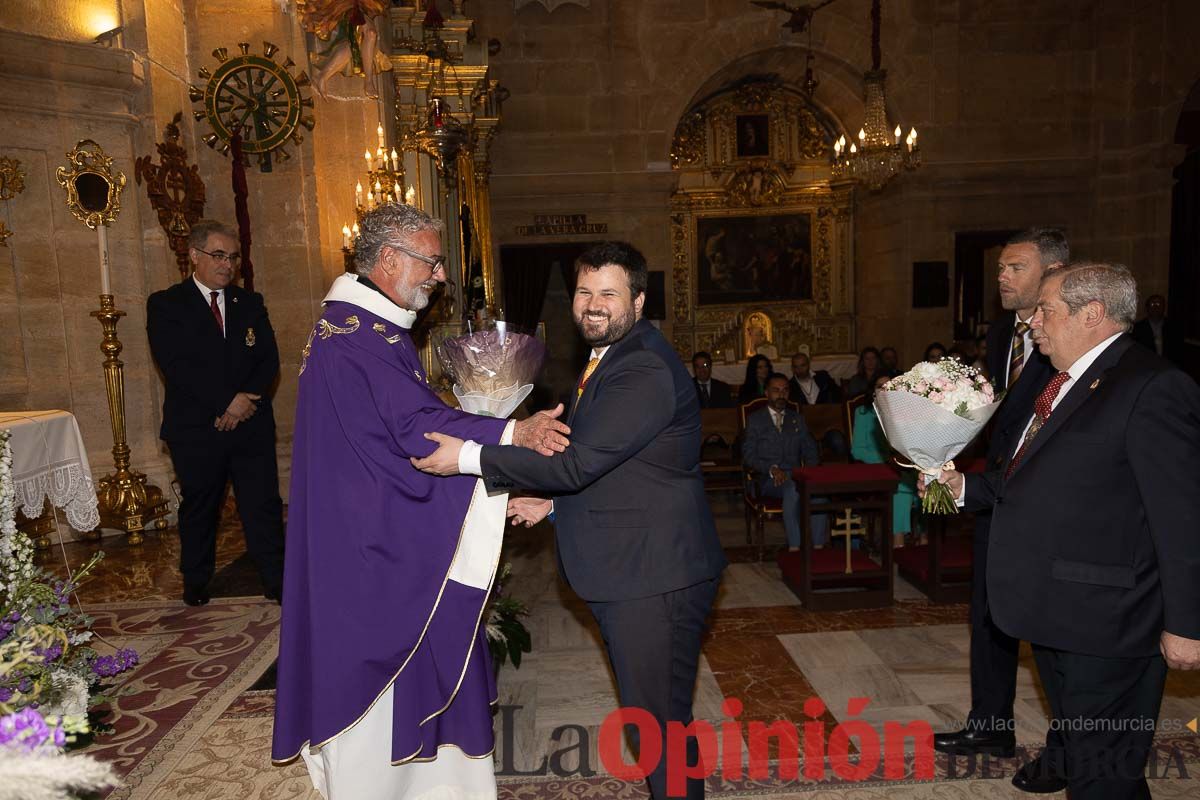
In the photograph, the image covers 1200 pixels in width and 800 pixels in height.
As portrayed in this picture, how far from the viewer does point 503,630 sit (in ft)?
13.1

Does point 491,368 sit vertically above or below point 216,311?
below

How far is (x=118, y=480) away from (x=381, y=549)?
552cm

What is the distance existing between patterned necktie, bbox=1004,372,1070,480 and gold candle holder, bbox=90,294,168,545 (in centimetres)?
667

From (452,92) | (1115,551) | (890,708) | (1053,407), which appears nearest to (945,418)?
(1053,407)

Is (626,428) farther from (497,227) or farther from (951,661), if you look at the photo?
(497,227)

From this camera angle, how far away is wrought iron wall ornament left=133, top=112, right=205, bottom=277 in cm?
718

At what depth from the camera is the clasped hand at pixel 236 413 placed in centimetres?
490

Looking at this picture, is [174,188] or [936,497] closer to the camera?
[936,497]

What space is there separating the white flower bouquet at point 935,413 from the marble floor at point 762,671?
4.18ft

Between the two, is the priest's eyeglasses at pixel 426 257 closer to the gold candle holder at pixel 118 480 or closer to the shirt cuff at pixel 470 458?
the shirt cuff at pixel 470 458

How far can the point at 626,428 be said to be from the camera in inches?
89.4

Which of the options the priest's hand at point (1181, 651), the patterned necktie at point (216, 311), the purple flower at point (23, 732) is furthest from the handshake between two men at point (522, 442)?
the patterned necktie at point (216, 311)

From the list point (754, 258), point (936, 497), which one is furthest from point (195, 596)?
point (754, 258)

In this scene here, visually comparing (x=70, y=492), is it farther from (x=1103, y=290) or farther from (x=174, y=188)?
(x=1103, y=290)
